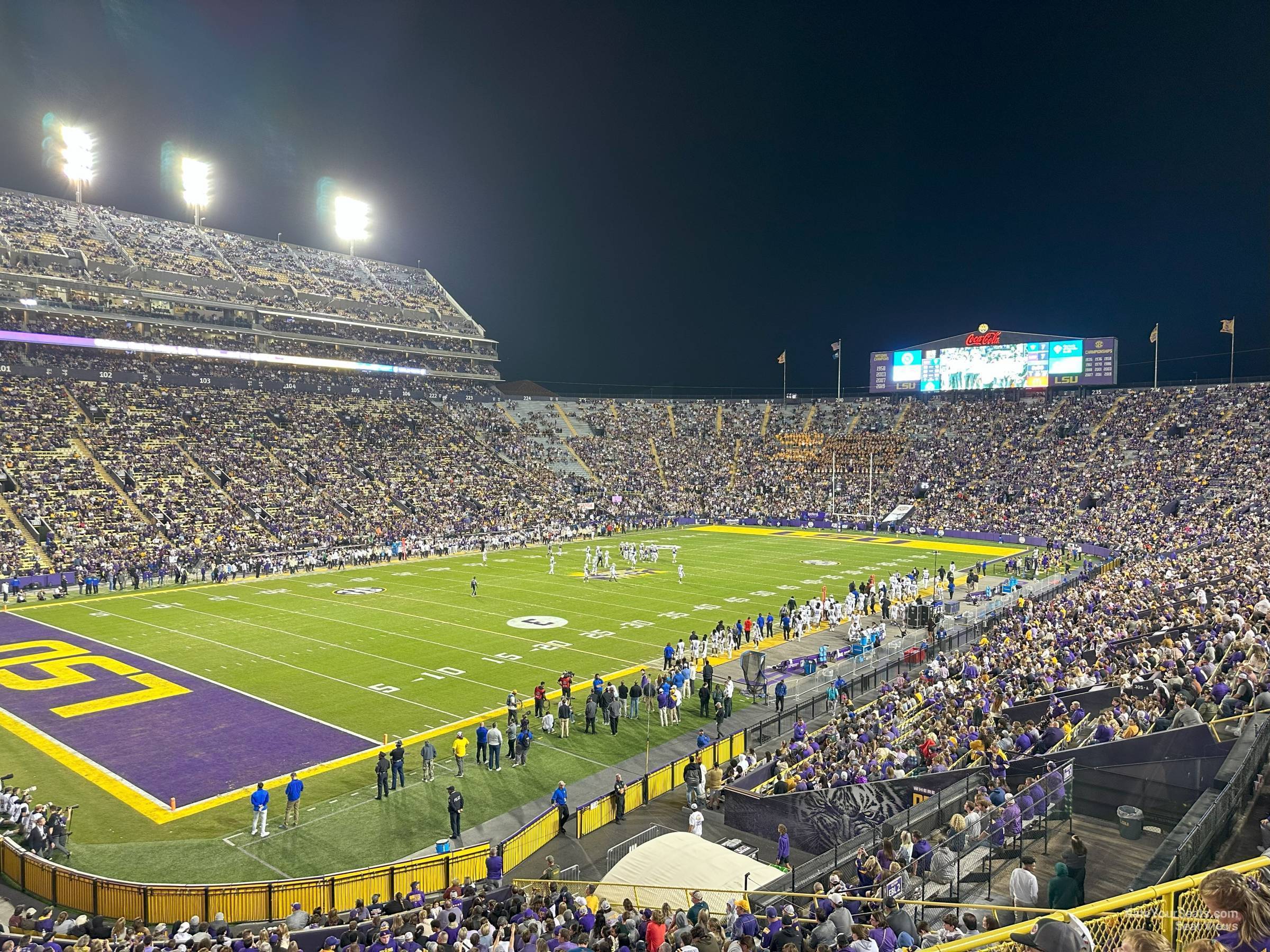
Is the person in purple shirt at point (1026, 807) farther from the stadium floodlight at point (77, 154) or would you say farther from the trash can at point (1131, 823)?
the stadium floodlight at point (77, 154)

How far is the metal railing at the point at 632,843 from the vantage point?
12.7m

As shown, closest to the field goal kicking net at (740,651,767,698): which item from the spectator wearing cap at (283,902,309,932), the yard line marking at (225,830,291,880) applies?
the yard line marking at (225,830,291,880)

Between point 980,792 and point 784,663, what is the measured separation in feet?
41.5

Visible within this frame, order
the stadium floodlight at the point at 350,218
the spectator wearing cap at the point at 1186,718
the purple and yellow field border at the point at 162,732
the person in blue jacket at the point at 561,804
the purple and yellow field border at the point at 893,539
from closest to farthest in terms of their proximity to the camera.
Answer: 1. the spectator wearing cap at the point at 1186,718
2. the person in blue jacket at the point at 561,804
3. the purple and yellow field border at the point at 162,732
4. the purple and yellow field border at the point at 893,539
5. the stadium floodlight at the point at 350,218

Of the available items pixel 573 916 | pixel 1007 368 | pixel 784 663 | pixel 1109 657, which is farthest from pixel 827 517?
pixel 573 916

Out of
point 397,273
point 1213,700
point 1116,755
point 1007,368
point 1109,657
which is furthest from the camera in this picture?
point 397,273

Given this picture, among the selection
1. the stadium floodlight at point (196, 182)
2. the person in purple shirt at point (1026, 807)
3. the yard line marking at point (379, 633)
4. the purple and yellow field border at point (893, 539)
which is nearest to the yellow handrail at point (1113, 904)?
the person in purple shirt at point (1026, 807)

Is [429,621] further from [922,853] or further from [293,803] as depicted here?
[922,853]

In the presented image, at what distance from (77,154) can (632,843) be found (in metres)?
72.7

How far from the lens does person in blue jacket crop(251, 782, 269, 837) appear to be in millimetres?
13719

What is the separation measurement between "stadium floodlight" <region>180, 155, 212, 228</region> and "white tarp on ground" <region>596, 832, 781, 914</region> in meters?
76.3

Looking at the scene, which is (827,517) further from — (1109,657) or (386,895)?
(386,895)

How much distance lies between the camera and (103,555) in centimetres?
3856

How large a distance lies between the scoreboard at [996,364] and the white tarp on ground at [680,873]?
2559 inches
